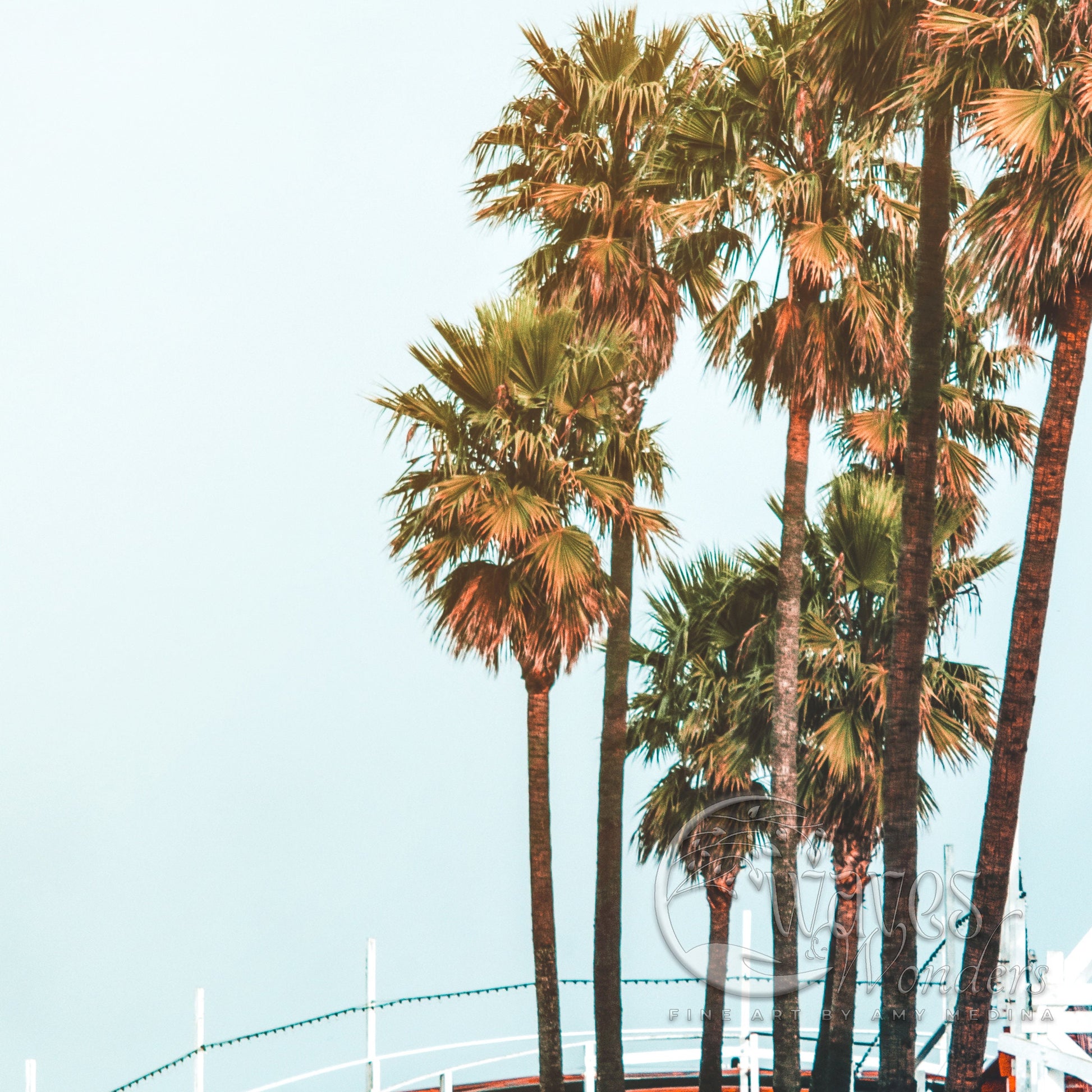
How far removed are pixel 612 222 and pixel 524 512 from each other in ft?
13.4

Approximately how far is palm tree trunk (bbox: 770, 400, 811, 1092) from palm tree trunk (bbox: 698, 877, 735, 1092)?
12.8ft

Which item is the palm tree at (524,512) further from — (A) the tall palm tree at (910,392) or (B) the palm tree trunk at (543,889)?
(A) the tall palm tree at (910,392)

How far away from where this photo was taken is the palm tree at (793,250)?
655 inches

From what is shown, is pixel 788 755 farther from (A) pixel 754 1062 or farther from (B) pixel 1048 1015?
(B) pixel 1048 1015

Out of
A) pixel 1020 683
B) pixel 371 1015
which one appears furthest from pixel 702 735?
pixel 1020 683

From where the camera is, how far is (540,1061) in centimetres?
1642

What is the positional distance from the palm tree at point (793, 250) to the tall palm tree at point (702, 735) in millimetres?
2544

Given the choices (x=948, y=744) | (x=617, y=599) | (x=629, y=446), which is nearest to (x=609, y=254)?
(x=629, y=446)

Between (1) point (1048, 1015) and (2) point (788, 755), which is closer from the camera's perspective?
(1) point (1048, 1015)

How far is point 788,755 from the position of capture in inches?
647

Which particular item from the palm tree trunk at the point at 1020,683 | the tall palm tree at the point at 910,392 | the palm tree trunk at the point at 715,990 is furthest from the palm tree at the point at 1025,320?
the palm tree trunk at the point at 715,990

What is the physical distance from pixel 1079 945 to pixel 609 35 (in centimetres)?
1215

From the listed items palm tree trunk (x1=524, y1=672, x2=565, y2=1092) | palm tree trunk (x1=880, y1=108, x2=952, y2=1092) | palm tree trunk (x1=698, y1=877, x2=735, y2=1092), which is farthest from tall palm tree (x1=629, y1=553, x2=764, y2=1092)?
palm tree trunk (x1=880, y1=108, x2=952, y2=1092)

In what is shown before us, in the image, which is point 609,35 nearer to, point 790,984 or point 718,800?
point 718,800
